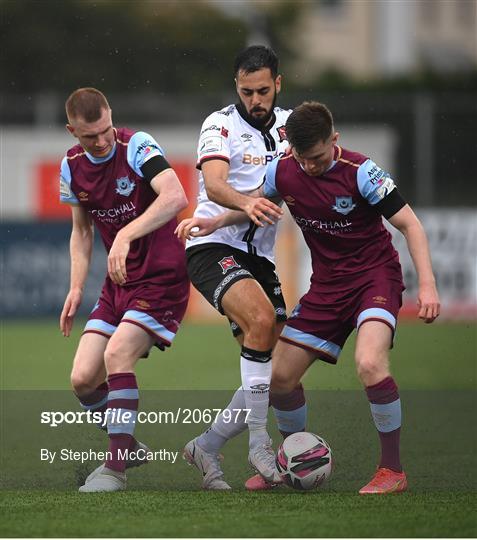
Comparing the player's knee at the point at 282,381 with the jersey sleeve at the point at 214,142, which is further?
the jersey sleeve at the point at 214,142

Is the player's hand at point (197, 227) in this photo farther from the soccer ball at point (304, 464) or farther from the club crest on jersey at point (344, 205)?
the soccer ball at point (304, 464)

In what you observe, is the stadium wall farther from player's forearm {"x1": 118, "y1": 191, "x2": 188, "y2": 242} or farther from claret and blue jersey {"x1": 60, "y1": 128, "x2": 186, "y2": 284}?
player's forearm {"x1": 118, "y1": 191, "x2": 188, "y2": 242}

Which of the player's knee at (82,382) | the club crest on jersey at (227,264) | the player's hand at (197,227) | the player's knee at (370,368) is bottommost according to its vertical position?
the player's knee at (82,382)

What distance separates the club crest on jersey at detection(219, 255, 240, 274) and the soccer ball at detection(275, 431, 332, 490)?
39.2 inches

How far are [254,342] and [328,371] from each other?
17.2 ft

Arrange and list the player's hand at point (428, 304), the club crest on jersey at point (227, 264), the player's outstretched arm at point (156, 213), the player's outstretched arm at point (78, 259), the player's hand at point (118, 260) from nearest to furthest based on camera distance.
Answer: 1. the player's hand at point (428, 304)
2. the player's hand at point (118, 260)
3. the player's outstretched arm at point (156, 213)
4. the club crest on jersey at point (227, 264)
5. the player's outstretched arm at point (78, 259)

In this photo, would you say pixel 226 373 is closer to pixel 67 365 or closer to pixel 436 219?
pixel 67 365

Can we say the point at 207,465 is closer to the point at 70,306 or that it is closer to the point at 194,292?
the point at 70,306

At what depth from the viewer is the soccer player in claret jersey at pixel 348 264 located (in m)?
6.29

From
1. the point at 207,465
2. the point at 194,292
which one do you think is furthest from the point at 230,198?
the point at 194,292

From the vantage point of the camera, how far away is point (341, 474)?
7051mm

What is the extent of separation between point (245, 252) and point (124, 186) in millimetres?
770

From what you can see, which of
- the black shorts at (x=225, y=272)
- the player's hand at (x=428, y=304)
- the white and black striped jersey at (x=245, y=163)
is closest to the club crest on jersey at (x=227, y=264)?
the black shorts at (x=225, y=272)

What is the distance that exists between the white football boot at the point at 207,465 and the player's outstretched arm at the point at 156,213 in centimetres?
100
